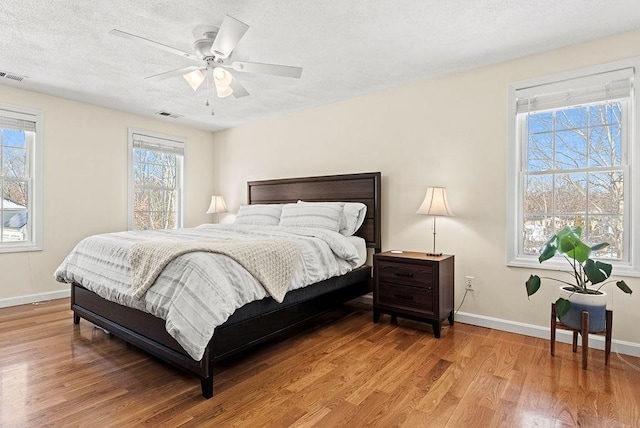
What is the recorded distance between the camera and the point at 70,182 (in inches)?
169

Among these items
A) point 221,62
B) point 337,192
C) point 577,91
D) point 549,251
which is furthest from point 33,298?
point 577,91

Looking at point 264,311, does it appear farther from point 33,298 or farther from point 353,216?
point 33,298

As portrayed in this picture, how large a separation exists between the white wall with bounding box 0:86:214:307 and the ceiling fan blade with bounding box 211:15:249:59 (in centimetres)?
294

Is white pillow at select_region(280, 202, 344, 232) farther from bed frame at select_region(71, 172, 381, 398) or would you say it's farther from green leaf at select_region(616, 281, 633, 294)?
green leaf at select_region(616, 281, 633, 294)

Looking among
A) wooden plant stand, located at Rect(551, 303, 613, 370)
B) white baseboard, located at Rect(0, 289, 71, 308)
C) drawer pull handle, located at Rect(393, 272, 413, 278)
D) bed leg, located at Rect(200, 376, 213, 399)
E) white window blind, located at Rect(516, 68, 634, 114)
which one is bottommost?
white baseboard, located at Rect(0, 289, 71, 308)

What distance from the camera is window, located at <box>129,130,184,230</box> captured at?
4918 mm

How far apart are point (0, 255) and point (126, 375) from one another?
9.28ft

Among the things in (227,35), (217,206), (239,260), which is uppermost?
(227,35)

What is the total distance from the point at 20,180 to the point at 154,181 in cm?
155

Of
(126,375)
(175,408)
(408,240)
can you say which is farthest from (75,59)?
(408,240)

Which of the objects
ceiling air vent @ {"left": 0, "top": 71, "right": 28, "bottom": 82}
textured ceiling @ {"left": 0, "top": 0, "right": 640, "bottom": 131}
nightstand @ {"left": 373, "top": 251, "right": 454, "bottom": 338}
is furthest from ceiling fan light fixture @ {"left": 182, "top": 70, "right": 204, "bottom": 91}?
nightstand @ {"left": 373, "top": 251, "right": 454, "bottom": 338}

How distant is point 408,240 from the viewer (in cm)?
372

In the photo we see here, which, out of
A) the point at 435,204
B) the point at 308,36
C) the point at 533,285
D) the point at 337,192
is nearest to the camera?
the point at 533,285

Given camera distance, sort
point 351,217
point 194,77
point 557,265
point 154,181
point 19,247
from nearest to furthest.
Answer: point 194,77 < point 557,265 < point 351,217 < point 19,247 < point 154,181
